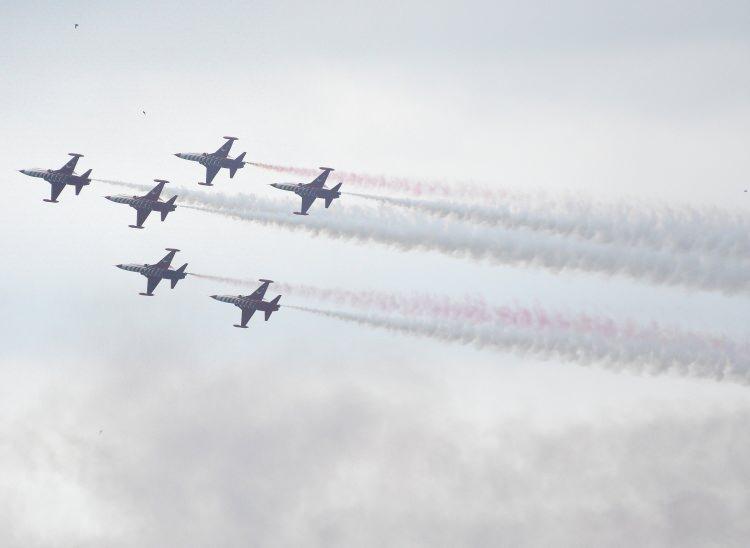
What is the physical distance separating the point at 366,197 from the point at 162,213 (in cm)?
1697

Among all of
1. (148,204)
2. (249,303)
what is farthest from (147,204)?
(249,303)

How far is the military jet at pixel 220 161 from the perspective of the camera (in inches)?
4102

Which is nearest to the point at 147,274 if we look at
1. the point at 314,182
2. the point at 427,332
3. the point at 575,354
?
the point at 314,182

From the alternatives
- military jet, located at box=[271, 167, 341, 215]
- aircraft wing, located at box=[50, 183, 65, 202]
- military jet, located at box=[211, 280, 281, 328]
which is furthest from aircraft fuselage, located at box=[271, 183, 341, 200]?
aircraft wing, located at box=[50, 183, 65, 202]

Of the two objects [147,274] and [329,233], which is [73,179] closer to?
[147,274]

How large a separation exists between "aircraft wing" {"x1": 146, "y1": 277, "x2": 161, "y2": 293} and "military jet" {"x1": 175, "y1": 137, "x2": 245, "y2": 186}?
27.3 ft

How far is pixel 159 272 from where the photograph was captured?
344ft

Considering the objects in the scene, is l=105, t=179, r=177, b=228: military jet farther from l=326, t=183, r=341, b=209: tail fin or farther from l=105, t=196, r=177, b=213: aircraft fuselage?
l=326, t=183, r=341, b=209: tail fin

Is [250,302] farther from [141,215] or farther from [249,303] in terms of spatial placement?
[141,215]

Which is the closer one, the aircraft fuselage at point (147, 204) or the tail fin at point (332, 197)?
the tail fin at point (332, 197)

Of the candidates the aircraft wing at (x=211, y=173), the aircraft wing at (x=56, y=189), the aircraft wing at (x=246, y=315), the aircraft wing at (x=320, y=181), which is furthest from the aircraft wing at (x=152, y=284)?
the aircraft wing at (x=320, y=181)

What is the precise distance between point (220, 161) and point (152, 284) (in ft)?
35.5

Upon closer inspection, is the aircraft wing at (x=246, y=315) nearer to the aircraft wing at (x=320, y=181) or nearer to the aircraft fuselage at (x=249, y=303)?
the aircraft fuselage at (x=249, y=303)

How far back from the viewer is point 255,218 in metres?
101
